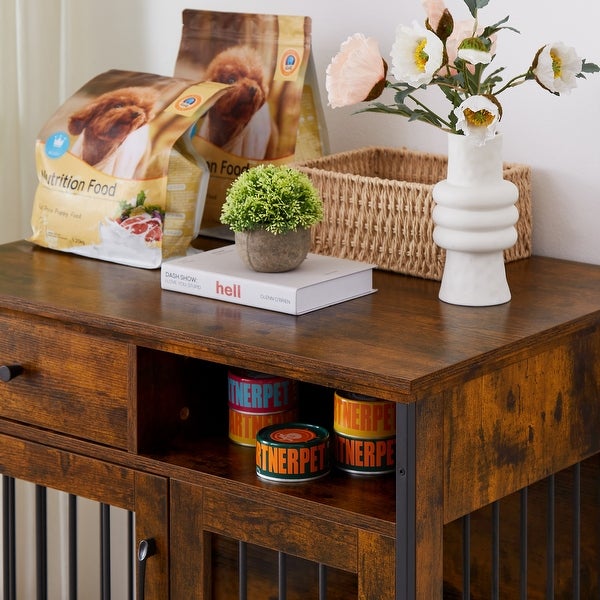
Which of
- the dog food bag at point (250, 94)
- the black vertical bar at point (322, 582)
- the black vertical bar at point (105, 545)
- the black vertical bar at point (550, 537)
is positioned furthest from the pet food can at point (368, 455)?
the dog food bag at point (250, 94)

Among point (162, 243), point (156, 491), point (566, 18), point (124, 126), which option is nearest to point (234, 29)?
point (124, 126)

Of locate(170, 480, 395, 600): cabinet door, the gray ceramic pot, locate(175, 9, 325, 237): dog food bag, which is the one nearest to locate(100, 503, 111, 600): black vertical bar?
locate(170, 480, 395, 600): cabinet door

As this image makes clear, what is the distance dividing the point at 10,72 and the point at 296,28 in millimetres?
549

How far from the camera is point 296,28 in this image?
1.71 m

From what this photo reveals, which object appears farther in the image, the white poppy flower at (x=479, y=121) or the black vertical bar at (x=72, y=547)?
the black vertical bar at (x=72, y=547)

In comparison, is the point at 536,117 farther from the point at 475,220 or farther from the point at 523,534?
the point at 523,534

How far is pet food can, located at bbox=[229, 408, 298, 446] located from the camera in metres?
1.40

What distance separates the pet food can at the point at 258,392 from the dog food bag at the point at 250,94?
0.42 metres

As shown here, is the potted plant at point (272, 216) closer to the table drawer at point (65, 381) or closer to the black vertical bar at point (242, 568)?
the table drawer at point (65, 381)

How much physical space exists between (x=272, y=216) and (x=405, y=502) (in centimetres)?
38

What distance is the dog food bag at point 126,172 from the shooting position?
5.22 feet

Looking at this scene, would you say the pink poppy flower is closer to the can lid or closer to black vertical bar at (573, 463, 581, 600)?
the can lid

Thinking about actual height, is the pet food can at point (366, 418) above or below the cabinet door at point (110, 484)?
above

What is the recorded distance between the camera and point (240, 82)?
1.76 m
